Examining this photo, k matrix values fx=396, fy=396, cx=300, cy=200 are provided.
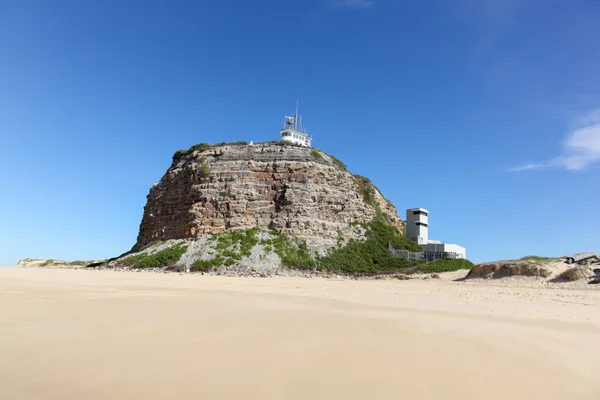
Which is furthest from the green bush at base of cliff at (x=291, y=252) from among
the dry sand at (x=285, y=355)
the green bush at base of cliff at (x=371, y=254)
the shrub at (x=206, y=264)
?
the dry sand at (x=285, y=355)

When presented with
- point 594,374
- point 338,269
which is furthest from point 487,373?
point 338,269

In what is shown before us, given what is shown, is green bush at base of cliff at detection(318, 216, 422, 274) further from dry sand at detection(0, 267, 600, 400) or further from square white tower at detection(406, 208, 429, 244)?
dry sand at detection(0, 267, 600, 400)

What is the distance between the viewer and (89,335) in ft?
17.6

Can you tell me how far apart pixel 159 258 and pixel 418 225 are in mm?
30949

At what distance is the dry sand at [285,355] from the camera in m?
3.55

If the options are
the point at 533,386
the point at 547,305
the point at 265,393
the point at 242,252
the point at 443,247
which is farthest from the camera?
the point at 443,247

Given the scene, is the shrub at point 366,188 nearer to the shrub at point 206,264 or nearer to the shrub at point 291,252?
the shrub at point 291,252

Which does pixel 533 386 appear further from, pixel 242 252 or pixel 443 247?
pixel 443 247

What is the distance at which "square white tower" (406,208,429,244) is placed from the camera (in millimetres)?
49344

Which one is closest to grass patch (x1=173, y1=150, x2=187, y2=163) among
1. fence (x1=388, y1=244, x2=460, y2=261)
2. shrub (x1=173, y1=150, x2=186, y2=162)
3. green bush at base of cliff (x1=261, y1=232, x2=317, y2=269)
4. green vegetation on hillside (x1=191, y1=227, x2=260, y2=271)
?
shrub (x1=173, y1=150, x2=186, y2=162)

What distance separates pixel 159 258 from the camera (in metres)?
35.4

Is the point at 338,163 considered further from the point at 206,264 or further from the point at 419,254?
the point at 206,264

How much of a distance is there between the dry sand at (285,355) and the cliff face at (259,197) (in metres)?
31.7

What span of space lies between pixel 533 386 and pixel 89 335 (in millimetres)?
5344
